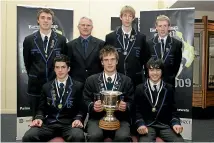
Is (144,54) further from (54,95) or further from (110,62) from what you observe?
(54,95)

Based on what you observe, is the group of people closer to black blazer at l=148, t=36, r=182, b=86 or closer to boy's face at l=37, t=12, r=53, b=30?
boy's face at l=37, t=12, r=53, b=30

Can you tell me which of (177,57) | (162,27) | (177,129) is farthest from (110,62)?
(177,57)

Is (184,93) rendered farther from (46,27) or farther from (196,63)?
(46,27)

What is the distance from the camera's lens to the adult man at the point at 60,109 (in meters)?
2.86

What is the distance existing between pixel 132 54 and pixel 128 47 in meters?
0.10

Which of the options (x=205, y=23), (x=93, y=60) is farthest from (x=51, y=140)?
(x=205, y=23)

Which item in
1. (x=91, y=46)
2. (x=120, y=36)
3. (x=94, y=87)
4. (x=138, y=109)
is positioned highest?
(x=120, y=36)

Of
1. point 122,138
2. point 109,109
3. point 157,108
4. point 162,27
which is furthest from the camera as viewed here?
point 162,27

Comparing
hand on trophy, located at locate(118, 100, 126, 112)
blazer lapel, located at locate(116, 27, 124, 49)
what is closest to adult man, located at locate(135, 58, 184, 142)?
hand on trophy, located at locate(118, 100, 126, 112)

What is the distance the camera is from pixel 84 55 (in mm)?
3436

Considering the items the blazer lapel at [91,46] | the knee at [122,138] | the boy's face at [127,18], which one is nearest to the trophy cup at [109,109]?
the knee at [122,138]

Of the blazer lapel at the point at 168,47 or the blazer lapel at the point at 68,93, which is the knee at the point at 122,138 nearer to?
the blazer lapel at the point at 68,93

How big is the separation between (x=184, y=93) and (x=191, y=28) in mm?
1000

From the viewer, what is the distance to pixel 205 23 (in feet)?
18.6
